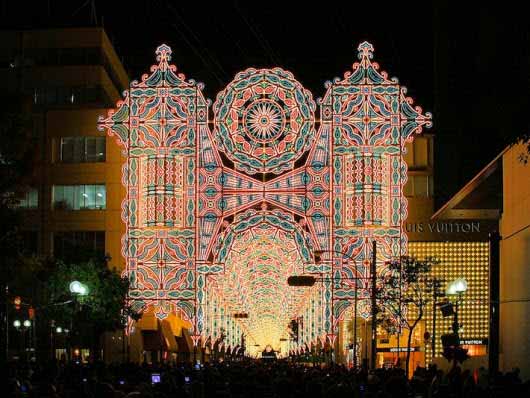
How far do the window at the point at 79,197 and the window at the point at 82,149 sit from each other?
1998mm

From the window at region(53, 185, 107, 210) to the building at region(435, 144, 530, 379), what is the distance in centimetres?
3421

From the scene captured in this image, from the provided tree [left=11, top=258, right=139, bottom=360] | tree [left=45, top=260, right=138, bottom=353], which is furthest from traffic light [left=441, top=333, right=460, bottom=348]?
tree [left=45, top=260, right=138, bottom=353]

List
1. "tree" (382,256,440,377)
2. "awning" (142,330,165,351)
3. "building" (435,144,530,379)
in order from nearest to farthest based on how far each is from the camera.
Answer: "building" (435,144,530,379) → "tree" (382,256,440,377) → "awning" (142,330,165,351)

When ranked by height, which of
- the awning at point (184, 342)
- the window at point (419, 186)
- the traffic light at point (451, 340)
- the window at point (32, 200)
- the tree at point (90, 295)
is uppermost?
the window at point (419, 186)

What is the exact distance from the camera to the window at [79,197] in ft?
277

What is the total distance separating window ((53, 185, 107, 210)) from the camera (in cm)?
8438

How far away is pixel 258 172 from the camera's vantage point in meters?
66.1

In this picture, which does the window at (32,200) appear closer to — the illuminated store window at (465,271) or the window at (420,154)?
the illuminated store window at (465,271)

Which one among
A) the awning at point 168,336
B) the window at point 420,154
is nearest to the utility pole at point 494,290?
the awning at point 168,336

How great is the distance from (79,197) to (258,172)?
22562mm

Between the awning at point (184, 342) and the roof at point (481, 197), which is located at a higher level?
the roof at point (481, 197)

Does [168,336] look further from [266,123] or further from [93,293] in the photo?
[266,123]

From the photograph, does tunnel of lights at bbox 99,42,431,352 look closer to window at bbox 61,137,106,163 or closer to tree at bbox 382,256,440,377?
tree at bbox 382,256,440,377

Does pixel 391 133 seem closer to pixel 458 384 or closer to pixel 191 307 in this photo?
pixel 191 307
